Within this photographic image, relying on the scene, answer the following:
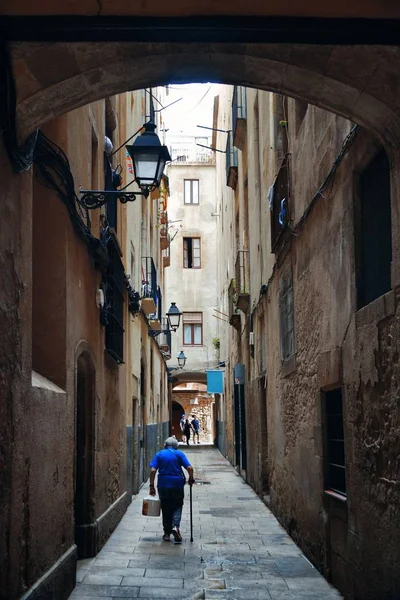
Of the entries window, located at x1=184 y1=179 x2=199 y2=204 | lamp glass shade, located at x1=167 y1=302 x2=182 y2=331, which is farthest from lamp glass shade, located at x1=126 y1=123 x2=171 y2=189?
window, located at x1=184 y1=179 x2=199 y2=204

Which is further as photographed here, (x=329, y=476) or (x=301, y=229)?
(x=301, y=229)

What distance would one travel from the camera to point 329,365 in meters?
7.89

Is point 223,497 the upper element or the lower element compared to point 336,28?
lower

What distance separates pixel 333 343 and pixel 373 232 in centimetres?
150

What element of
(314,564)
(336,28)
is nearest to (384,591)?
(314,564)

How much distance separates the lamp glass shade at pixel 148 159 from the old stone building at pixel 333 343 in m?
1.77

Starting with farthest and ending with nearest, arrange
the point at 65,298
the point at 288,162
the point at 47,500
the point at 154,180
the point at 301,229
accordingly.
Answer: the point at 288,162
the point at 301,229
the point at 154,180
the point at 65,298
the point at 47,500

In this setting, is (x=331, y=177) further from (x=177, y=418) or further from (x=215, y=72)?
(x=177, y=418)

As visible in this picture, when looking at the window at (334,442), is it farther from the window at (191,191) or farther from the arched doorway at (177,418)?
the arched doorway at (177,418)

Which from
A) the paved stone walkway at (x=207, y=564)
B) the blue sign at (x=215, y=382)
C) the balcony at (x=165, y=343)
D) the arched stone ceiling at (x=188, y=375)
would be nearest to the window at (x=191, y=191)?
the arched stone ceiling at (x=188, y=375)

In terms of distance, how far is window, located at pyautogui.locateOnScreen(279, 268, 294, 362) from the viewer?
10951 mm

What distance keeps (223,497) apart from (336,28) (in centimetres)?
1263

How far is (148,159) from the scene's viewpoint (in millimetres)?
8312

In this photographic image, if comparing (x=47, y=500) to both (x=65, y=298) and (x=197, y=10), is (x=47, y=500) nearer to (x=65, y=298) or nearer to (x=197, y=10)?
(x=65, y=298)
